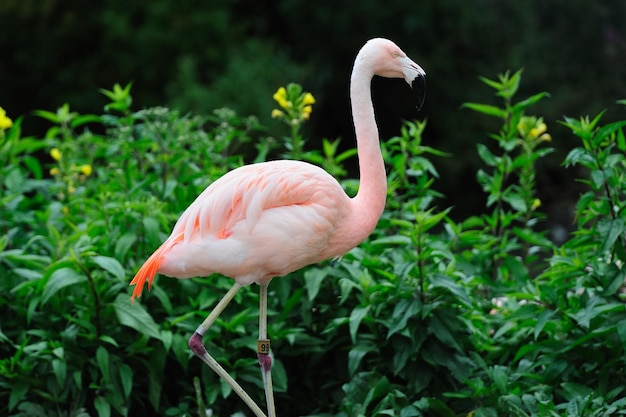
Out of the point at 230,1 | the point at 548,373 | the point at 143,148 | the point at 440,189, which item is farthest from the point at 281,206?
the point at 230,1

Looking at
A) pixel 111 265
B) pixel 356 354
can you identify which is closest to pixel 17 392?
pixel 111 265

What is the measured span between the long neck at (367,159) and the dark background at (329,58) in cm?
940

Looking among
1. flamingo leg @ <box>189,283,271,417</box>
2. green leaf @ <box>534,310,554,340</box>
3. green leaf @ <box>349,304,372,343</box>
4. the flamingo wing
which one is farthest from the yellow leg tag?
green leaf @ <box>534,310,554,340</box>

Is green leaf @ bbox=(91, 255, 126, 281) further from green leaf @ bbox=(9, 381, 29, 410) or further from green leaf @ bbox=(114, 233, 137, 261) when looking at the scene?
green leaf @ bbox=(9, 381, 29, 410)

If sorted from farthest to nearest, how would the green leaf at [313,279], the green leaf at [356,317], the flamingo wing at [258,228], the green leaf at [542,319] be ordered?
the green leaf at [313,279]
the green leaf at [356,317]
the green leaf at [542,319]
the flamingo wing at [258,228]

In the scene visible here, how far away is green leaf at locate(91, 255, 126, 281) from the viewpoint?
473 centimetres

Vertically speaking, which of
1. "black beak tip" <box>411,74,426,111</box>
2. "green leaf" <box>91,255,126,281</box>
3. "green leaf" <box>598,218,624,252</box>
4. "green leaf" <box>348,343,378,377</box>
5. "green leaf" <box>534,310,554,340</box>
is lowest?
"green leaf" <box>348,343,378,377</box>

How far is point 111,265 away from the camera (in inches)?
187

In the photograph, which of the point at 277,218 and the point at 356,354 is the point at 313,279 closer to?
the point at 356,354

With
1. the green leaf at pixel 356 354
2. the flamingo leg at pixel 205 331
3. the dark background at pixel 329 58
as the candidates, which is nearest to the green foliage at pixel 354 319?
the green leaf at pixel 356 354

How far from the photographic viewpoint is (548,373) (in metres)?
4.74

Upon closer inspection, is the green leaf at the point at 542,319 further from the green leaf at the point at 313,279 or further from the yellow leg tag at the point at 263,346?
the yellow leg tag at the point at 263,346

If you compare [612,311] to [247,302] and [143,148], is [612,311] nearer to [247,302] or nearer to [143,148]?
[247,302]

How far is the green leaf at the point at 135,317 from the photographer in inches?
189
